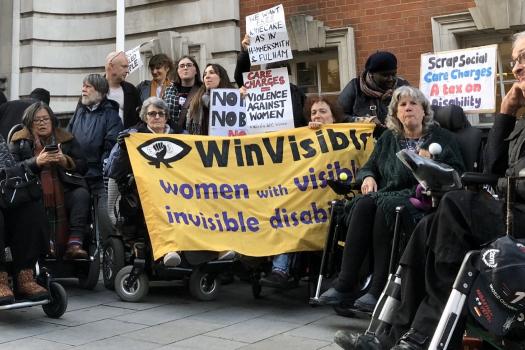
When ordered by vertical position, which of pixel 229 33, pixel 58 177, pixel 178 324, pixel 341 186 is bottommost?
pixel 178 324

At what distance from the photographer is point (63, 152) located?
5957 mm

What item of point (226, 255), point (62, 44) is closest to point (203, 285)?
point (226, 255)

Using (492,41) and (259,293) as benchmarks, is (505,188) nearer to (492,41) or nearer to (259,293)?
(259,293)

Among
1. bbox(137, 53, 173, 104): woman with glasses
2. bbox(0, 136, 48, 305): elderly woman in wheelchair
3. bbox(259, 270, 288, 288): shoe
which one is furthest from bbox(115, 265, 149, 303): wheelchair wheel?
bbox(137, 53, 173, 104): woman with glasses

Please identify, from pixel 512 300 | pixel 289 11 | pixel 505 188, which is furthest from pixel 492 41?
pixel 512 300

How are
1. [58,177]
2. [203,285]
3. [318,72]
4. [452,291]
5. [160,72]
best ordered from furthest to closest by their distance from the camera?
[318,72] < [160,72] < [58,177] < [203,285] < [452,291]

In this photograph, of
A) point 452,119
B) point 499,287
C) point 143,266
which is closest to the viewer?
point 499,287

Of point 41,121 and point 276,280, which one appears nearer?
point 276,280

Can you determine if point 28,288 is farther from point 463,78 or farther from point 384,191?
point 463,78

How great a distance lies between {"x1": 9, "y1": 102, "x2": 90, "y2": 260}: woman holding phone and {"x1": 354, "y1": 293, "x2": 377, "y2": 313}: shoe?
8.72ft

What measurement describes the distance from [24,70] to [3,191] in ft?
27.4

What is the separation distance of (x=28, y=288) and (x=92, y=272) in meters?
1.22

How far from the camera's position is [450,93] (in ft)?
19.8

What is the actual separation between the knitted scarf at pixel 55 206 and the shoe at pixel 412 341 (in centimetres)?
369
